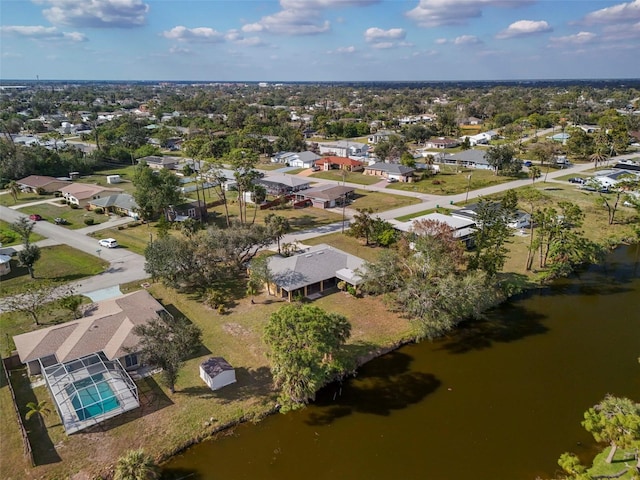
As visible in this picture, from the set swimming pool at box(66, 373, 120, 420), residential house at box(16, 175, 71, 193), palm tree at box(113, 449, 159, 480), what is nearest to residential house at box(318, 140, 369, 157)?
residential house at box(16, 175, 71, 193)

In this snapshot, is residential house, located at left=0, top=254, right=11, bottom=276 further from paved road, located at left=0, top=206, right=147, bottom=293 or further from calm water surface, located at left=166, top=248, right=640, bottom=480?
calm water surface, located at left=166, top=248, right=640, bottom=480

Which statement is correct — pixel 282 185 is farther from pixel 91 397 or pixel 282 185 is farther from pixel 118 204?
pixel 91 397

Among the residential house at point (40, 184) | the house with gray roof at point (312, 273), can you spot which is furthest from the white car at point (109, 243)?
the residential house at point (40, 184)

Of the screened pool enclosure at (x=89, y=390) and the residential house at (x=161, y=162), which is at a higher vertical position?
the residential house at (x=161, y=162)

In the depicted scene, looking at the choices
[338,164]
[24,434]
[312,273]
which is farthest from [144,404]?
[338,164]

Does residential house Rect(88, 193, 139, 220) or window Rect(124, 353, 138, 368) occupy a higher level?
residential house Rect(88, 193, 139, 220)

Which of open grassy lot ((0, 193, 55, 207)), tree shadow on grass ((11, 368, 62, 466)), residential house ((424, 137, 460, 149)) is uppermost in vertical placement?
residential house ((424, 137, 460, 149))

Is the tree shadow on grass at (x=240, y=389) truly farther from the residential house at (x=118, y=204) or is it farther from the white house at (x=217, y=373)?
the residential house at (x=118, y=204)
